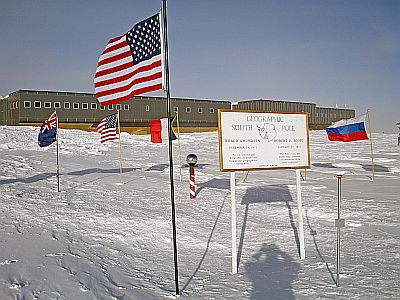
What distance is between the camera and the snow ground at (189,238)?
578 centimetres

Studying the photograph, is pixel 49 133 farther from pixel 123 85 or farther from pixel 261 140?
pixel 261 140

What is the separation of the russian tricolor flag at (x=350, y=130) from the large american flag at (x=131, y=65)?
476 inches

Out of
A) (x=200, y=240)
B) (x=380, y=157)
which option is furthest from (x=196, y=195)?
(x=380, y=157)

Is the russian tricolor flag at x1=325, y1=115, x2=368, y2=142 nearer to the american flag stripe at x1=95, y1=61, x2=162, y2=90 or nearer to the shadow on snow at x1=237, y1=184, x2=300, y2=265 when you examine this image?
the shadow on snow at x1=237, y1=184, x2=300, y2=265

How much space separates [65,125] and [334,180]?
3452 centimetres

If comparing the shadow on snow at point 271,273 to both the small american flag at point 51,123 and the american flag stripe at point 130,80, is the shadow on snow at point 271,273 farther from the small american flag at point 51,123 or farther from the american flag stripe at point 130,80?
the small american flag at point 51,123

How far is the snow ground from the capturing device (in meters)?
5.78

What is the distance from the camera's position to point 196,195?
1305 cm

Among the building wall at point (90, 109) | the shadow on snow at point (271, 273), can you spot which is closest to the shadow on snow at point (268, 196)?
the shadow on snow at point (271, 273)

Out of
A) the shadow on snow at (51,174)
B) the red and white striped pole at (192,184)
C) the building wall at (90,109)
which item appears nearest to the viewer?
the red and white striped pole at (192,184)

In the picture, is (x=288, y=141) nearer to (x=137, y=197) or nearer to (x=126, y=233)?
(x=126, y=233)

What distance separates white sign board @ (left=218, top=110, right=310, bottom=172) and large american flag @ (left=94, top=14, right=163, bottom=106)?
1.33 m

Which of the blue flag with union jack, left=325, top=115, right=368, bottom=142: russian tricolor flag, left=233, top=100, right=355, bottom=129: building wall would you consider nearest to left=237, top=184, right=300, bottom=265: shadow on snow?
left=325, top=115, right=368, bottom=142: russian tricolor flag

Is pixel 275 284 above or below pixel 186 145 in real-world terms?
below
